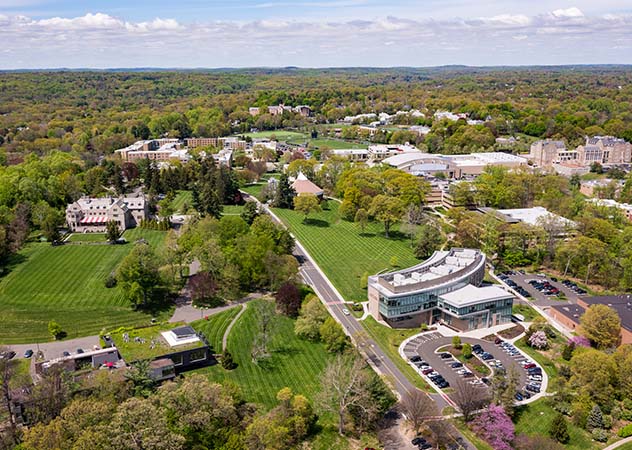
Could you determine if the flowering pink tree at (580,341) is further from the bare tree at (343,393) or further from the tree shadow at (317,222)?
the tree shadow at (317,222)

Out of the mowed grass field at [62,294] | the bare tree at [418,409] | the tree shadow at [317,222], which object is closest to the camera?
the bare tree at [418,409]

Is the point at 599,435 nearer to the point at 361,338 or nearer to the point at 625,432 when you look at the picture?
the point at 625,432

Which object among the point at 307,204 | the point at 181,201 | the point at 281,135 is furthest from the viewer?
the point at 281,135

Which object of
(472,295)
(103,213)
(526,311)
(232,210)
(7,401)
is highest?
(103,213)

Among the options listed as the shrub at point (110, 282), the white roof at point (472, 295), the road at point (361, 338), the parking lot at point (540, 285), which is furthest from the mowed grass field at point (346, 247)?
the shrub at point (110, 282)

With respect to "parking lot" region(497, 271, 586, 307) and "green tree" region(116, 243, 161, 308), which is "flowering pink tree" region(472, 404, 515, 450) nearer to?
"parking lot" region(497, 271, 586, 307)

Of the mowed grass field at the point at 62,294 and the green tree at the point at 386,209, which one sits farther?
the green tree at the point at 386,209

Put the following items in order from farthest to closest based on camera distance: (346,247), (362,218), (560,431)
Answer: (362,218) < (346,247) < (560,431)

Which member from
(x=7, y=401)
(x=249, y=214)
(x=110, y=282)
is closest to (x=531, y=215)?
(x=249, y=214)
